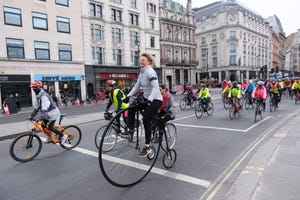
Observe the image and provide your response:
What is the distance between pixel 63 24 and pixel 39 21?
108 inches

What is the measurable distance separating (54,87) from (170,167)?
80.1 ft

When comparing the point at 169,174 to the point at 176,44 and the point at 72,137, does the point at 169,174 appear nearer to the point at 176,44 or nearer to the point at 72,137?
the point at 72,137

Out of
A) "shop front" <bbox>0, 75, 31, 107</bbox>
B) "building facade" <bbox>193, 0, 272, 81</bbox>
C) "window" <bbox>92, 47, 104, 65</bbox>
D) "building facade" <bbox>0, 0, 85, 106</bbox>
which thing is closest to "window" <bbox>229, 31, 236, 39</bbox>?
"building facade" <bbox>193, 0, 272, 81</bbox>

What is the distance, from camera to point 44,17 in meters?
24.9

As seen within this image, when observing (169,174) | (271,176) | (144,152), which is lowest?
(169,174)

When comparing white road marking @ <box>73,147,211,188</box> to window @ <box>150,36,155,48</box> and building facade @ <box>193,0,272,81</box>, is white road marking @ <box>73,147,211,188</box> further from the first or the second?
building facade @ <box>193,0,272,81</box>

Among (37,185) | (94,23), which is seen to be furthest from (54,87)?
(37,185)

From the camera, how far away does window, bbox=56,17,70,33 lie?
26031mm

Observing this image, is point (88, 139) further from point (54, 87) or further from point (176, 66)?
point (176, 66)

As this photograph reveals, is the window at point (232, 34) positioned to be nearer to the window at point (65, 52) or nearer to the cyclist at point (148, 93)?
the window at point (65, 52)

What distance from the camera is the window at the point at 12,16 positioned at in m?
22.2

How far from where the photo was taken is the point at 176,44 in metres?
45.1

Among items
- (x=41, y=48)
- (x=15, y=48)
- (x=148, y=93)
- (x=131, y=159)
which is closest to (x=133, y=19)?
(x=41, y=48)

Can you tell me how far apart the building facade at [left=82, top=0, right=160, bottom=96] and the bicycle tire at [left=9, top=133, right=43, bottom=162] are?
24.4m
